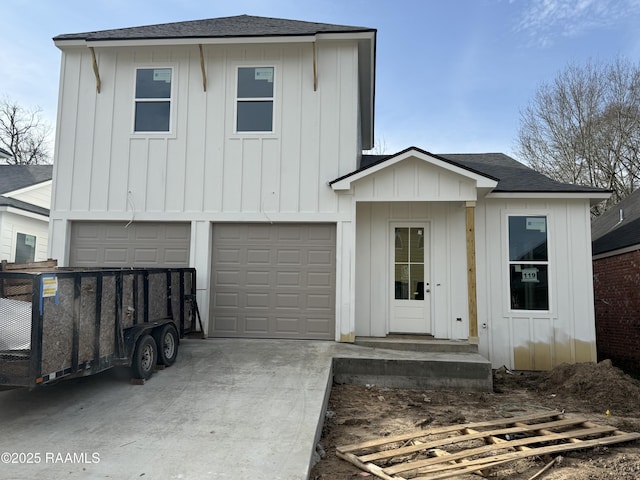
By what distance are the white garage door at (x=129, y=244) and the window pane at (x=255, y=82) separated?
283 centimetres

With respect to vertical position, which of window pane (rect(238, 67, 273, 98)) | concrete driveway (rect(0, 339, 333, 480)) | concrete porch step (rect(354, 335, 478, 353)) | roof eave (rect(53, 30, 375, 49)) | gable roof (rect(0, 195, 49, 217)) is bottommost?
concrete driveway (rect(0, 339, 333, 480))

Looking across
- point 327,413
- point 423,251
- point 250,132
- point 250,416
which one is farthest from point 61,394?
point 423,251

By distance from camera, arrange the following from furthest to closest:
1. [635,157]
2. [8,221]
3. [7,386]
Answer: [635,157]
[8,221]
[7,386]

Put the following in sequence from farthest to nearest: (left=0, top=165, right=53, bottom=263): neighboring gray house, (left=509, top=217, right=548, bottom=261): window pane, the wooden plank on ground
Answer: (left=0, top=165, right=53, bottom=263): neighboring gray house, (left=509, top=217, right=548, bottom=261): window pane, the wooden plank on ground

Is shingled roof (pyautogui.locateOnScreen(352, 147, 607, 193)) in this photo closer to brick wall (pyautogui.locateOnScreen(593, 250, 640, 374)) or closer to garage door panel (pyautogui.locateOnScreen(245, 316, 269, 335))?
brick wall (pyautogui.locateOnScreen(593, 250, 640, 374))

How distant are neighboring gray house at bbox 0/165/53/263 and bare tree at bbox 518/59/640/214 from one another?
70.8ft

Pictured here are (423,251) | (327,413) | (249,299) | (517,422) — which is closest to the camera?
(517,422)

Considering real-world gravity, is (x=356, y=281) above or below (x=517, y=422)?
above

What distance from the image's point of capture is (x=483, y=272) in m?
8.14

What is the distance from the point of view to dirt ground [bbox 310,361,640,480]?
149 inches

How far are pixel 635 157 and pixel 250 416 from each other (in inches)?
814

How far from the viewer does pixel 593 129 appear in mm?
19297

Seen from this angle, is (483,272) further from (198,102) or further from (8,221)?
(8,221)

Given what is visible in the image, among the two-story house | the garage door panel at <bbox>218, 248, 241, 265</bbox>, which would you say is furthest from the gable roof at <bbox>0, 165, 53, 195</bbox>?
the garage door panel at <bbox>218, 248, 241, 265</bbox>
